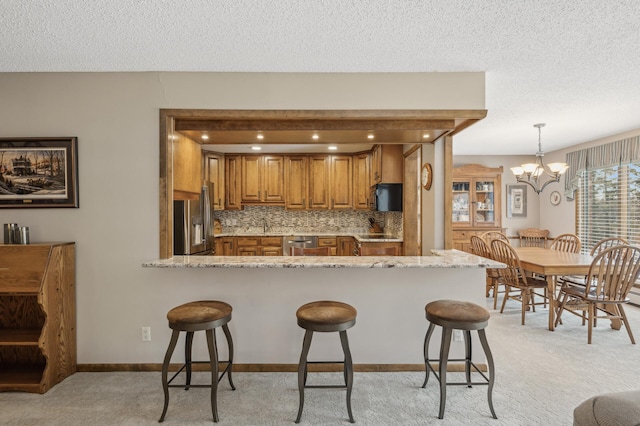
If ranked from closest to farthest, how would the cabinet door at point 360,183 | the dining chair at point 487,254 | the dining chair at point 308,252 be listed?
the dining chair at point 308,252 < the dining chair at point 487,254 < the cabinet door at point 360,183

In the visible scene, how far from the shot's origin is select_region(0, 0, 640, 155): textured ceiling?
1934 mm

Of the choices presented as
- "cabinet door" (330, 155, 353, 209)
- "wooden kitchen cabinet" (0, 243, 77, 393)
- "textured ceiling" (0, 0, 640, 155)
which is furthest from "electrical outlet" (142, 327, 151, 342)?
"cabinet door" (330, 155, 353, 209)

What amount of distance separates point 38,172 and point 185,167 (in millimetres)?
1092

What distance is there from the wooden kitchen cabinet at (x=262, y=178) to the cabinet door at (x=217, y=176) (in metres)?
0.36

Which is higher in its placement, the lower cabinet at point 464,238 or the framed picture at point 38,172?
the framed picture at point 38,172

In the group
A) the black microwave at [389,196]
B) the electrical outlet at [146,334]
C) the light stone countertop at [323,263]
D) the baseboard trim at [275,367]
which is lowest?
the baseboard trim at [275,367]

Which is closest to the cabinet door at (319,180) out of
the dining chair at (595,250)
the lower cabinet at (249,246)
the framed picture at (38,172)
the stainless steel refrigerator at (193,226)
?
the lower cabinet at (249,246)

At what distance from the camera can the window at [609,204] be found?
4.91m

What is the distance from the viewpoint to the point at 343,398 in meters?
2.41

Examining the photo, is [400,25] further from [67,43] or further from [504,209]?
[504,209]

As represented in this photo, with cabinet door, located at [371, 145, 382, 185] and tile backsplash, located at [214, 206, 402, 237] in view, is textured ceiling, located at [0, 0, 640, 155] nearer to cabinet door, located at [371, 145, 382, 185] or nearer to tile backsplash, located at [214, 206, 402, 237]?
cabinet door, located at [371, 145, 382, 185]

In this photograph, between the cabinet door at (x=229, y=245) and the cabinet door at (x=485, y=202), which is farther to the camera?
the cabinet door at (x=485, y=202)

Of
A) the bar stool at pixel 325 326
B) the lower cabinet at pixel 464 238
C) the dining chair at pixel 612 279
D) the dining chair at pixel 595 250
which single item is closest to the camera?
the bar stool at pixel 325 326

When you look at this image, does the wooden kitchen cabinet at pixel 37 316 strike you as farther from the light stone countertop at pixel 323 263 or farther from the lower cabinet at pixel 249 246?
the lower cabinet at pixel 249 246
